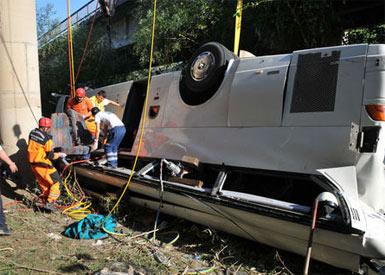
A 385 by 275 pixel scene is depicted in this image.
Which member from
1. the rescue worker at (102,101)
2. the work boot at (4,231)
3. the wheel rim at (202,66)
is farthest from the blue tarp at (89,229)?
the rescue worker at (102,101)

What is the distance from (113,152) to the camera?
5176 millimetres

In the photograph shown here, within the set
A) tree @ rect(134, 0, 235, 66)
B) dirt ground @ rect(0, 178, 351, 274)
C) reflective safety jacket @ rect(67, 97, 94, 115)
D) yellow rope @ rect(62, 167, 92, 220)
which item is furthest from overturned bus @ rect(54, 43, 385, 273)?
tree @ rect(134, 0, 235, 66)

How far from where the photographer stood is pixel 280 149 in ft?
10.4

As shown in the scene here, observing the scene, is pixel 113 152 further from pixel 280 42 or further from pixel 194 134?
pixel 280 42

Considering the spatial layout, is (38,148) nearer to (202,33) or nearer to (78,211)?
(78,211)

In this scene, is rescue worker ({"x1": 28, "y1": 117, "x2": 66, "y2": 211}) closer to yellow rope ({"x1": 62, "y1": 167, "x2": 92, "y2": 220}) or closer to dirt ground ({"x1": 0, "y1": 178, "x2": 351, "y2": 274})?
yellow rope ({"x1": 62, "y1": 167, "x2": 92, "y2": 220})

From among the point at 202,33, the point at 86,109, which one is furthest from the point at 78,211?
the point at 202,33

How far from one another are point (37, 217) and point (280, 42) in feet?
23.5

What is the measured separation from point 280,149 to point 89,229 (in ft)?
8.94

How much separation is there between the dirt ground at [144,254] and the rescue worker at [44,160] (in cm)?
75

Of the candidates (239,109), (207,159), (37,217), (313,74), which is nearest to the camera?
(313,74)

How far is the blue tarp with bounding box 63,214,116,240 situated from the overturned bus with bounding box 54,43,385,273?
1.77 feet

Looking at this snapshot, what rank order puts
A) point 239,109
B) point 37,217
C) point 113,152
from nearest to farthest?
1. point 239,109
2. point 37,217
3. point 113,152

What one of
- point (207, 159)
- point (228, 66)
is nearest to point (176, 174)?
point (207, 159)
